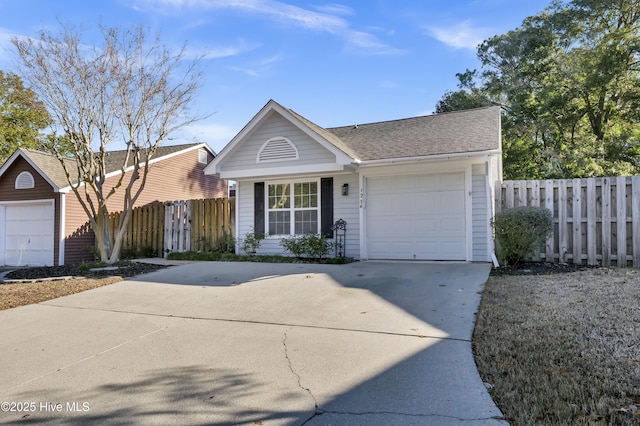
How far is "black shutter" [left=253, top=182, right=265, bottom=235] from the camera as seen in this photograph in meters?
11.7

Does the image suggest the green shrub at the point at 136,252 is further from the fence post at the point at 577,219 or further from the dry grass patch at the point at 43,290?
the fence post at the point at 577,219

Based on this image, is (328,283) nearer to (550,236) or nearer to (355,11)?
(550,236)

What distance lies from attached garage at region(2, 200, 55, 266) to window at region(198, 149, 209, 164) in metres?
7.70

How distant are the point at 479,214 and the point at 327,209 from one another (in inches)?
154

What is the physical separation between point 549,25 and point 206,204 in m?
18.0

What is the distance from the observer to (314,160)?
10.7m

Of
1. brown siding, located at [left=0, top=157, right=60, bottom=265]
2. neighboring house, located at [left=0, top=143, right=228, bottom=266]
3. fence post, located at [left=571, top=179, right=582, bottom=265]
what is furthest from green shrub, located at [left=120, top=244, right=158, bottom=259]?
fence post, located at [left=571, top=179, right=582, bottom=265]

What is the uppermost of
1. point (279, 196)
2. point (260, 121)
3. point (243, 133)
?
point (260, 121)

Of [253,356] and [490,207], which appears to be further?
[490,207]

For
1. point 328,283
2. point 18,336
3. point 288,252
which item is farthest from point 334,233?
point 18,336

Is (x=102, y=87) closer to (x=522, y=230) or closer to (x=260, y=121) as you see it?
(x=260, y=121)

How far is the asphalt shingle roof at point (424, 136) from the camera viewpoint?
9.58m

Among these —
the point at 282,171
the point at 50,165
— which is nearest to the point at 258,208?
the point at 282,171

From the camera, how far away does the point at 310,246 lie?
Result: 34.6 feet
